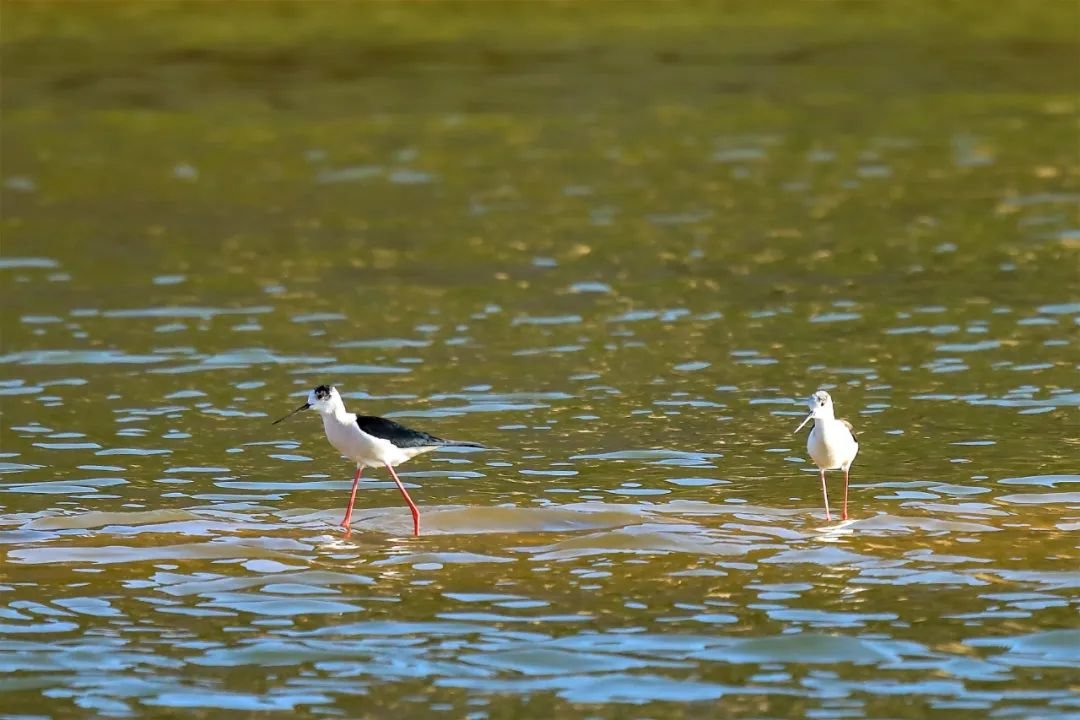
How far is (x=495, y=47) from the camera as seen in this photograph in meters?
39.2

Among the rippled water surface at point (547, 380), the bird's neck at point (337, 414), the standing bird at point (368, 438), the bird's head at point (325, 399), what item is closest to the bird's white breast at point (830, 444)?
the rippled water surface at point (547, 380)

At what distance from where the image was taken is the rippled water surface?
35.1 ft

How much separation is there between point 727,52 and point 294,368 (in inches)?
853

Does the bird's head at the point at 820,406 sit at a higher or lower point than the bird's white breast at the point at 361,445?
higher

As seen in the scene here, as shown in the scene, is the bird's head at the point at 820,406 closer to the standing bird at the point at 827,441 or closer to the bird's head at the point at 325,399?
the standing bird at the point at 827,441

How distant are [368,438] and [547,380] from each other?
15.3 ft

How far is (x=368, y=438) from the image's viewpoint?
13.3 metres

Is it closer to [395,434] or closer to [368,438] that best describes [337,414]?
[368,438]

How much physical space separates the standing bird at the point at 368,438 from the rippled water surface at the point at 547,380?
0.49 m

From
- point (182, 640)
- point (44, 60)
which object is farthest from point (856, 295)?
point (44, 60)

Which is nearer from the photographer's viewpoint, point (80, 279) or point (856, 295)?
point (856, 295)

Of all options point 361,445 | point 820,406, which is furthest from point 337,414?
point 820,406

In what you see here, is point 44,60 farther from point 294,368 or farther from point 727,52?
point 294,368

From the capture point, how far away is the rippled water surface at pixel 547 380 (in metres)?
10.7
